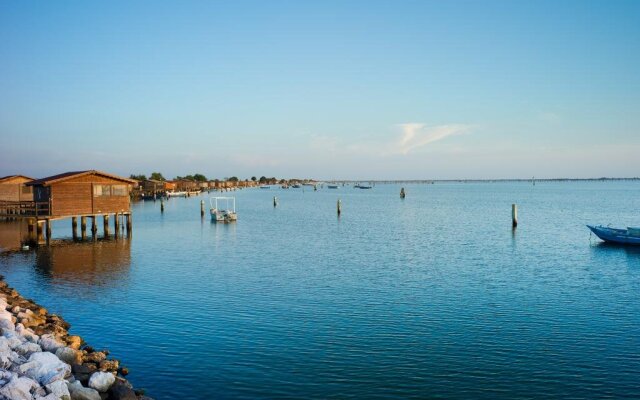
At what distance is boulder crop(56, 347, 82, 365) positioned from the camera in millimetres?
15983

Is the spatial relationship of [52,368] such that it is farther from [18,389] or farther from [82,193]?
[82,193]

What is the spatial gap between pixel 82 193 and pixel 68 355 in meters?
38.9

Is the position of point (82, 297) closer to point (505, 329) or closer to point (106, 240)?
point (505, 329)

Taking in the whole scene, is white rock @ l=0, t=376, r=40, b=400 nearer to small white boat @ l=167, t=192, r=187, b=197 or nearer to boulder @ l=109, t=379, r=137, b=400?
boulder @ l=109, t=379, r=137, b=400

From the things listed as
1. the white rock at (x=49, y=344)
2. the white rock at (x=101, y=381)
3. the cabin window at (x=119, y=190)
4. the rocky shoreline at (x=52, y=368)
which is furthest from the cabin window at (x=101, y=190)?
the white rock at (x=101, y=381)

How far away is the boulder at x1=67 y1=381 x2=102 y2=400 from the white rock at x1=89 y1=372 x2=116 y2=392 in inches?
11.6

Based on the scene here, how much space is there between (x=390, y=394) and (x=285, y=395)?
121 inches

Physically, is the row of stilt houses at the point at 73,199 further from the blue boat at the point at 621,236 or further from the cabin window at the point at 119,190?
the blue boat at the point at 621,236

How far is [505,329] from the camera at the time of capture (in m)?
21.8

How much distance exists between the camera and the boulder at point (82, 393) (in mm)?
13719

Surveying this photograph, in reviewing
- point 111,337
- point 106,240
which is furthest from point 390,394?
point 106,240

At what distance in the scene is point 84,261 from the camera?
3953 centimetres

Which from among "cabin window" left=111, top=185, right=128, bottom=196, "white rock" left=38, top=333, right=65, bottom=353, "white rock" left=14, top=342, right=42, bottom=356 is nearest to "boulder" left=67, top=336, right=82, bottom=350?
"white rock" left=38, top=333, right=65, bottom=353

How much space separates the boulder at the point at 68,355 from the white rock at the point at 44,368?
27.3 inches
